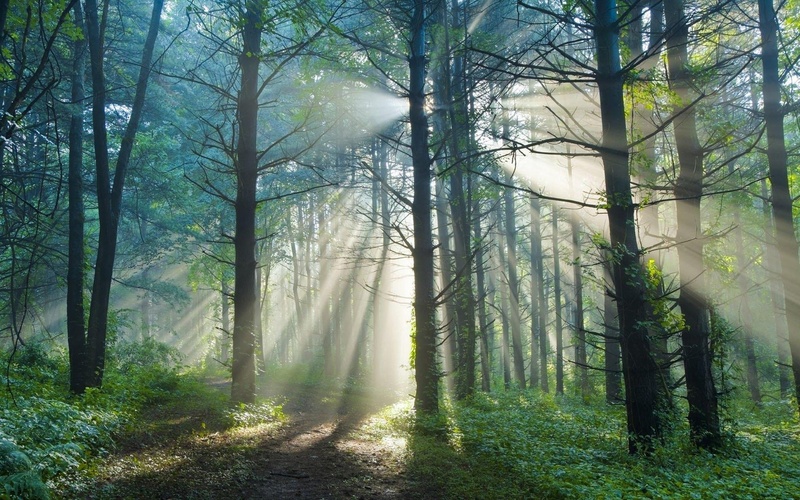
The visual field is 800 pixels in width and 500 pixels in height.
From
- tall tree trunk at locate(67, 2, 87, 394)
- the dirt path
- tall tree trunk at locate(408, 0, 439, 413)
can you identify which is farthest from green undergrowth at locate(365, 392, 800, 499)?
tall tree trunk at locate(67, 2, 87, 394)

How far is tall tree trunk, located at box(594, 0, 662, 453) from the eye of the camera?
7.12m

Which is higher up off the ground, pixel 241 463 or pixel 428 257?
pixel 428 257

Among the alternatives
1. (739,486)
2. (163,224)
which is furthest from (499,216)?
(739,486)

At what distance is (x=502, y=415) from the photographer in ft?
39.3

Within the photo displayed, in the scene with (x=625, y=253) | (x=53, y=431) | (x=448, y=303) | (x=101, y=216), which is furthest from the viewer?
(x=448, y=303)

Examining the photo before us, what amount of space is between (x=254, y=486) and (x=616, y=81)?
6.88 metres

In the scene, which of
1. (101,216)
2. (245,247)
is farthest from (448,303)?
(101,216)

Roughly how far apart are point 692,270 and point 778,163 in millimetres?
4684

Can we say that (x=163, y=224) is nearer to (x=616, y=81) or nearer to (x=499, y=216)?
(x=499, y=216)

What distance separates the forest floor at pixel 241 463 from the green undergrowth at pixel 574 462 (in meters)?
0.59

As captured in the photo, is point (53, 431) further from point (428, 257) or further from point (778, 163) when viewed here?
point (778, 163)

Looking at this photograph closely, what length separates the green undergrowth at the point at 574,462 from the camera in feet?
19.4

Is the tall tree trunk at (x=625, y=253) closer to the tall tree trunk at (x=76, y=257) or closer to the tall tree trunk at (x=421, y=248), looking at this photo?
the tall tree trunk at (x=421, y=248)

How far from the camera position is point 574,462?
23.9 ft
